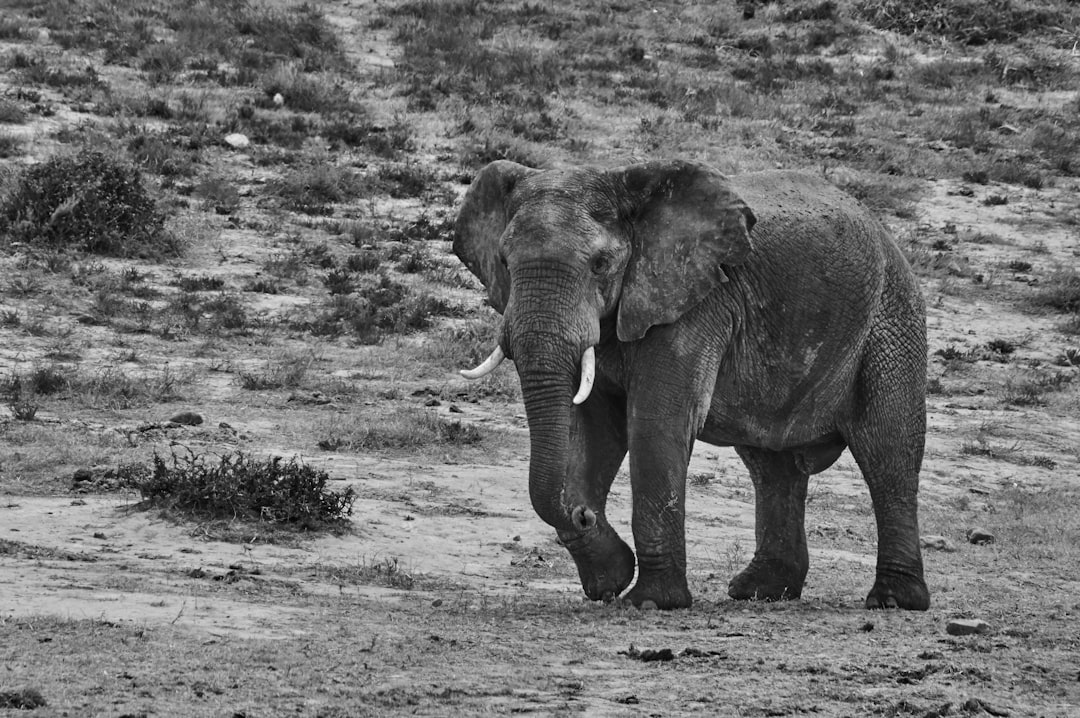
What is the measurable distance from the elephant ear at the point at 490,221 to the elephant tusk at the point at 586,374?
73cm

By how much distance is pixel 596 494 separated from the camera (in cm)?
967

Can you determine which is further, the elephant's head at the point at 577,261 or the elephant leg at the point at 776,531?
the elephant leg at the point at 776,531

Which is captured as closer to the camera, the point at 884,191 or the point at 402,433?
the point at 402,433

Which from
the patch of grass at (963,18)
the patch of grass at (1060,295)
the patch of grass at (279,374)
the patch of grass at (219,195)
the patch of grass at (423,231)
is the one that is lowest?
the patch of grass at (279,374)

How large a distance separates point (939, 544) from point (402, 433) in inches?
174

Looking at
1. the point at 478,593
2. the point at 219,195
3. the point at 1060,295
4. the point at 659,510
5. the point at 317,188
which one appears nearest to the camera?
the point at 659,510

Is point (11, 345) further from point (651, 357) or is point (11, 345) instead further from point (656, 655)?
point (656, 655)

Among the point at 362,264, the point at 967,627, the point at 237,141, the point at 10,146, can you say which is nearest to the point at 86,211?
the point at 362,264

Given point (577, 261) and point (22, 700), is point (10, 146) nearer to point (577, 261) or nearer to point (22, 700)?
point (577, 261)

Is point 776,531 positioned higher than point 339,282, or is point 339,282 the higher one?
point 339,282

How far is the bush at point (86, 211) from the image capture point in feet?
62.2

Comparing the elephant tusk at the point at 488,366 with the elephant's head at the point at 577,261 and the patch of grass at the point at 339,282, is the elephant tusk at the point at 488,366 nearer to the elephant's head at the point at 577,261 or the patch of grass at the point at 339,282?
the elephant's head at the point at 577,261

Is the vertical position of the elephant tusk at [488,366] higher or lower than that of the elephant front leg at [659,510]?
higher

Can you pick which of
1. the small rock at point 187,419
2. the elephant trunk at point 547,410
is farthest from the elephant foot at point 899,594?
the small rock at point 187,419
